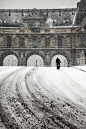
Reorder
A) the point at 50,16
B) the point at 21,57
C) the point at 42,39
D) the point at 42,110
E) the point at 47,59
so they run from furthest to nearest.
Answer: the point at 50,16
the point at 42,39
the point at 21,57
the point at 47,59
the point at 42,110

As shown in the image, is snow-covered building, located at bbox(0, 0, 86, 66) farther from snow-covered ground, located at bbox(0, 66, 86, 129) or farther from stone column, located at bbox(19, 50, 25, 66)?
snow-covered ground, located at bbox(0, 66, 86, 129)

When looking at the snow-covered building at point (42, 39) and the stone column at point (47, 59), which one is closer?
the stone column at point (47, 59)

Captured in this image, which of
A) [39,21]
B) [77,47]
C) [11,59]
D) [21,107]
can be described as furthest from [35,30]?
[21,107]

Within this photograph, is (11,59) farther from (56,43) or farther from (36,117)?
(36,117)

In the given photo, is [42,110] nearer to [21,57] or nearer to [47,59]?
[47,59]

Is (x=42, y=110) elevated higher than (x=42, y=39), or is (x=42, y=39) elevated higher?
(x=42, y=39)

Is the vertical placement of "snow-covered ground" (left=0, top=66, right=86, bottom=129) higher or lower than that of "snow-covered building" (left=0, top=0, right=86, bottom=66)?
lower

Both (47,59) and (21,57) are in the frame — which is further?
(21,57)

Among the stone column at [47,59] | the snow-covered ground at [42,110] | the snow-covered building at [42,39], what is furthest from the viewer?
the snow-covered building at [42,39]

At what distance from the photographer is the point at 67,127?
10.00 ft

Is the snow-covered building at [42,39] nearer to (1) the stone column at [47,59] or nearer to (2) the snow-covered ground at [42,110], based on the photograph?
(1) the stone column at [47,59]

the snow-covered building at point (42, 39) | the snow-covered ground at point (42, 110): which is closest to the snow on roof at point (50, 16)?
the snow-covered building at point (42, 39)

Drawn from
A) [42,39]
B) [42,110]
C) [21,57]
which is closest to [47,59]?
[42,39]

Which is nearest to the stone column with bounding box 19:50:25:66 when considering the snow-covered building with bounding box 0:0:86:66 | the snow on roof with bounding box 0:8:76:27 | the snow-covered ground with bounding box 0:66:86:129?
the snow-covered building with bounding box 0:0:86:66
